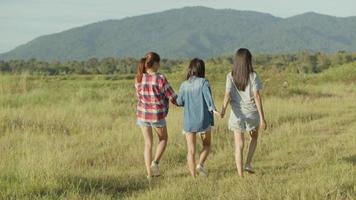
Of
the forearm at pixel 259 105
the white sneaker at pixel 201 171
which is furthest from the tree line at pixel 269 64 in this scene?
the forearm at pixel 259 105

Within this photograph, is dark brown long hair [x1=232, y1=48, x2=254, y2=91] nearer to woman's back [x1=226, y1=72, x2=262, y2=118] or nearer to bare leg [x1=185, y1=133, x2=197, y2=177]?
woman's back [x1=226, y1=72, x2=262, y2=118]

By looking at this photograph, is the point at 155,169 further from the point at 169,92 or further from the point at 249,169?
the point at 249,169

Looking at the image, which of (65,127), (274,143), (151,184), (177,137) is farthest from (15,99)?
(151,184)

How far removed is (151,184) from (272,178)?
164cm

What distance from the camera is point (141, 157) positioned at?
1079cm

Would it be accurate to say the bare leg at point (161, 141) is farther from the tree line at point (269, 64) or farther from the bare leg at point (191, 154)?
the tree line at point (269, 64)

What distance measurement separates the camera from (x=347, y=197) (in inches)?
278

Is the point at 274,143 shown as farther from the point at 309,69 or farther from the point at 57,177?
the point at 309,69

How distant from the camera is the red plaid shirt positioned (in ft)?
30.4

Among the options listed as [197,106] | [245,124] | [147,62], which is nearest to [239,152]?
[245,124]

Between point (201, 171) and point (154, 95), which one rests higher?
point (154, 95)

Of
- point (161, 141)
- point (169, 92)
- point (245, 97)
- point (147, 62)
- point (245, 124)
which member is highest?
point (147, 62)

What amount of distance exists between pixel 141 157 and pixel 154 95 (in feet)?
6.09

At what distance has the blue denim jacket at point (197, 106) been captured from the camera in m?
9.05
